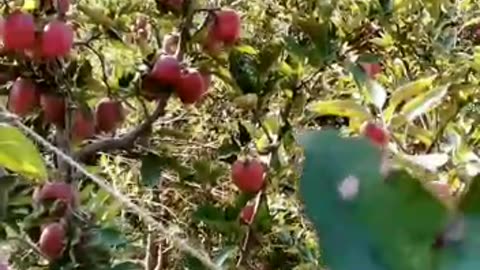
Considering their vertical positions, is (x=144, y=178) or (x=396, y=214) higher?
(x=396, y=214)

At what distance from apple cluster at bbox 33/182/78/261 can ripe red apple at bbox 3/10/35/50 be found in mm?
173

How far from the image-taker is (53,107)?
131 cm

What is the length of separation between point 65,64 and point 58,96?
0.07m

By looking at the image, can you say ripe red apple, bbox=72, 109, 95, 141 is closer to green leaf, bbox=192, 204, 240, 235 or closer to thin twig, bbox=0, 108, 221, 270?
green leaf, bbox=192, 204, 240, 235

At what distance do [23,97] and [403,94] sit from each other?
48 cm

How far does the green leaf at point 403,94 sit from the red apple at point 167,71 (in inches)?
13.5

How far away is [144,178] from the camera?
1367 mm

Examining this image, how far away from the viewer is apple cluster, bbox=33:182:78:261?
1214mm

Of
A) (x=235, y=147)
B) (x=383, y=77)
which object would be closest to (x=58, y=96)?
(x=235, y=147)

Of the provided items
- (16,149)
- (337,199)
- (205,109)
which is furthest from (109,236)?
(337,199)

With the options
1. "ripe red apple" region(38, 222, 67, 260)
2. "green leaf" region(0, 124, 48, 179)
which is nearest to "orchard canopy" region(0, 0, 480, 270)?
"ripe red apple" region(38, 222, 67, 260)

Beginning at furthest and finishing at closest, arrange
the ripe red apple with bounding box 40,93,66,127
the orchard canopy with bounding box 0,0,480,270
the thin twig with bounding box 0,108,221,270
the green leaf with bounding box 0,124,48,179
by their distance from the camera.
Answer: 1. the ripe red apple with bounding box 40,93,66,127
2. the orchard canopy with bounding box 0,0,480,270
3. the thin twig with bounding box 0,108,221,270
4. the green leaf with bounding box 0,124,48,179

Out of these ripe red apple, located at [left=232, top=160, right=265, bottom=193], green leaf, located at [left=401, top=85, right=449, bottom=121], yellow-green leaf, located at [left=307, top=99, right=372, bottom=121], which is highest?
green leaf, located at [left=401, top=85, right=449, bottom=121]

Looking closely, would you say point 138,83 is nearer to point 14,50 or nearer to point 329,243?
point 14,50
